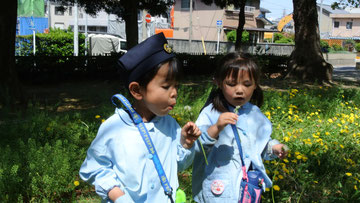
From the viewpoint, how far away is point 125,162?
170 cm

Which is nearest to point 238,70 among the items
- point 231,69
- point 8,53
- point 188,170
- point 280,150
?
point 231,69

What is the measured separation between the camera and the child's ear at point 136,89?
1.76m

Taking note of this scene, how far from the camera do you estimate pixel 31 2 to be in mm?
14438

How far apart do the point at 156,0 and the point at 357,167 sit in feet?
33.0

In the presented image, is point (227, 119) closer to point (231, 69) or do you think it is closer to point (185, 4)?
point (231, 69)

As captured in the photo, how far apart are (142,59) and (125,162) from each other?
1.58ft

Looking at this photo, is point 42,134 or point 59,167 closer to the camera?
point 59,167

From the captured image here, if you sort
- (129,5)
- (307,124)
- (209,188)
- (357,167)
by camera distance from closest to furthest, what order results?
(209,188)
(357,167)
(307,124)
(129,5)

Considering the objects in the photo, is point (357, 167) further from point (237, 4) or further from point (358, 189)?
point (237, 4)

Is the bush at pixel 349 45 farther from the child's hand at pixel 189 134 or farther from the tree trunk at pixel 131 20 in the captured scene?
the child's hand at pixel 189 134

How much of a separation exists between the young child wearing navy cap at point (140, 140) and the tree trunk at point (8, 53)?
6388 mm

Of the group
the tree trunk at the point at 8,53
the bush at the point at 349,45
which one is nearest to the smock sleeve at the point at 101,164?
the tree trunk at the point at 8,53

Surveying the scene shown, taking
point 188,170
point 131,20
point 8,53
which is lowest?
point 188,170

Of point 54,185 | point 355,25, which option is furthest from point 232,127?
point 355,25
